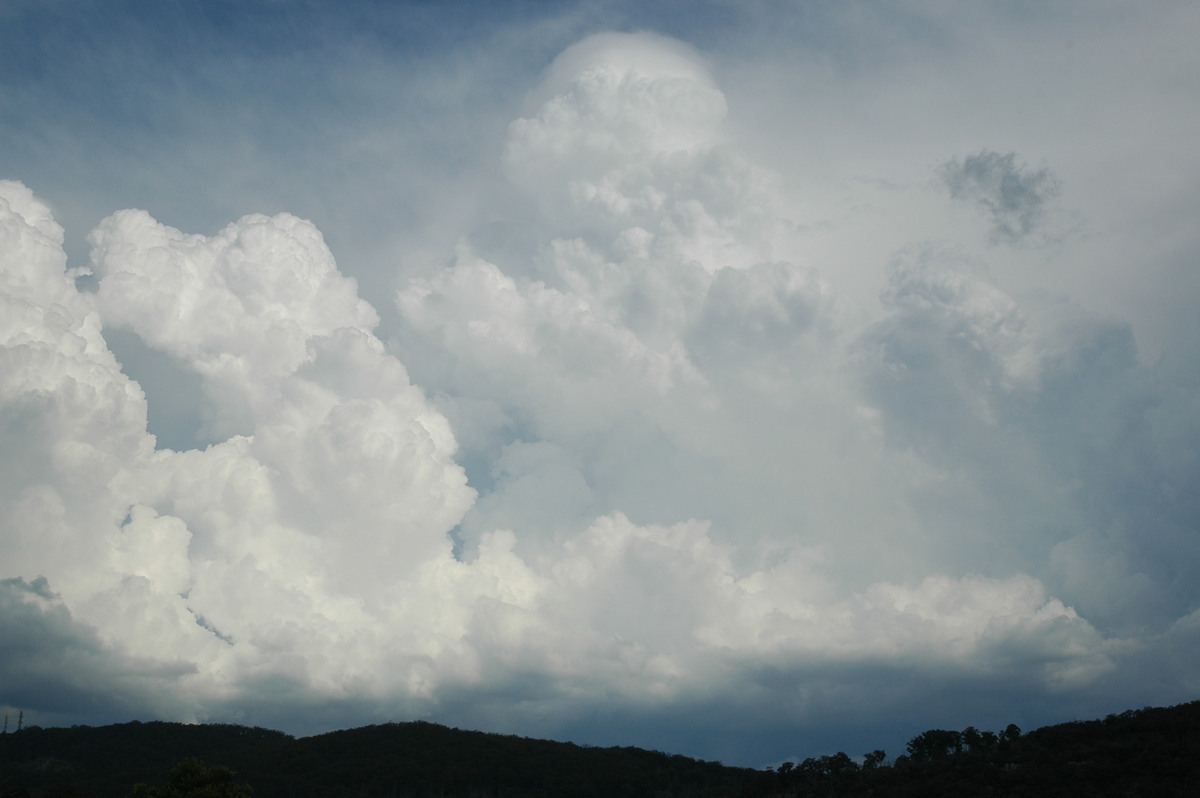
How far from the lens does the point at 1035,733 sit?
105750mm

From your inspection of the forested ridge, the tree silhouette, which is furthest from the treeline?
the tree silhouette

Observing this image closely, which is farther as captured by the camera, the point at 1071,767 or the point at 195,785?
the point at 1071,767

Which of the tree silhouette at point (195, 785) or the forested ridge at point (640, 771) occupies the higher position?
the tree silhouette at point (195, 785)

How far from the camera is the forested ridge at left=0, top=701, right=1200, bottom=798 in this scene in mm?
77125

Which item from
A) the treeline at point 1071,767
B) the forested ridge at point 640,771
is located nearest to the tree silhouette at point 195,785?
the forested ridge at point 640,771

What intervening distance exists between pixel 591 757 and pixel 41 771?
435ft

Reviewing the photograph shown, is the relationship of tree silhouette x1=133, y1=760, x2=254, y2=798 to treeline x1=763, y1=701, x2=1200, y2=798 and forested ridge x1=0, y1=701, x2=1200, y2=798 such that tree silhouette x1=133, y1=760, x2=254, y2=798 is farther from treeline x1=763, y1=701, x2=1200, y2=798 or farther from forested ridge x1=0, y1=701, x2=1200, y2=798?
treeline x1=763, y1=701, x2=1200, y2=798

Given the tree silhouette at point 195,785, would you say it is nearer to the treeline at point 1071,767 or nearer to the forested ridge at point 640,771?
the forested ridge at point 640,771

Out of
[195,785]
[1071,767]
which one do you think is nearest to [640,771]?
[1071,767]

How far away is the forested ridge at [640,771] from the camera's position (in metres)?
77.1

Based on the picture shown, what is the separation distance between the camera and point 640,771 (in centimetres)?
18212

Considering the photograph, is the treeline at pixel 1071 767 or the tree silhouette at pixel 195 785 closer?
the tree silhouette at pixel 195 785

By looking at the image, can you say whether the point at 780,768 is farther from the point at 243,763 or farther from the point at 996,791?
the point at 243,763

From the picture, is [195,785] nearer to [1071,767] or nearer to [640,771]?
[1071,767]
